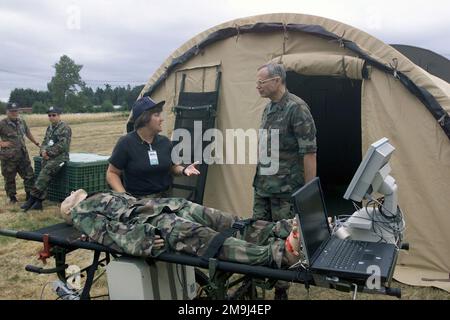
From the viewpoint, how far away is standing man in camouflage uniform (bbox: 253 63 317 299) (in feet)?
11.5

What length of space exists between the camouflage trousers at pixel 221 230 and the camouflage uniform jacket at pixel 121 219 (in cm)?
8

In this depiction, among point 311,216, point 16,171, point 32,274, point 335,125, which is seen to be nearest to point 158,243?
point 311,216

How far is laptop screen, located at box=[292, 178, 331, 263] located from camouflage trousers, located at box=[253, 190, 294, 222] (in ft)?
3.29

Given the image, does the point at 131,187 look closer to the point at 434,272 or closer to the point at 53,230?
the point at 53,230

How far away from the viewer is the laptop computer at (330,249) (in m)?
2.17

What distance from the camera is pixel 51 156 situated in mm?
6754

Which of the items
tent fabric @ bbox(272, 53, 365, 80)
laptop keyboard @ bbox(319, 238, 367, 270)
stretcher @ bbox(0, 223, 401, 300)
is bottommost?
stretcher @ bbox(0, 223, 401, 300)

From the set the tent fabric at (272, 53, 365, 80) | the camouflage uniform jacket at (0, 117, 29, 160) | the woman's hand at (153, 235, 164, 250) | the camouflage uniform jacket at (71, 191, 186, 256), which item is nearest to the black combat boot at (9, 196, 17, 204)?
the camouflage uniform jacket at (0, 117, 29, 160)

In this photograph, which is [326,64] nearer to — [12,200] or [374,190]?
[374,190]

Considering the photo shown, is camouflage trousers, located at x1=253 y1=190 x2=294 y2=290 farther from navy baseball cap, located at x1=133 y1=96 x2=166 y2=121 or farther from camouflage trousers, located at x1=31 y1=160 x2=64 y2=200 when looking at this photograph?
camouflage trousers, located at x1=31 y1=160 x2=64 y2=200

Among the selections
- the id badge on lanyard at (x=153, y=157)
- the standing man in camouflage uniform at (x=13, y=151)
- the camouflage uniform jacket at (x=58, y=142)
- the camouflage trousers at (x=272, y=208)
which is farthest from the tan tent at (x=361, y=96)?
the standing man in camouflage uniform at (x=13, y=151)

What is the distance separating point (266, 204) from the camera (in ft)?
12.7

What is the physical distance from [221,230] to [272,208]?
0.84 m
